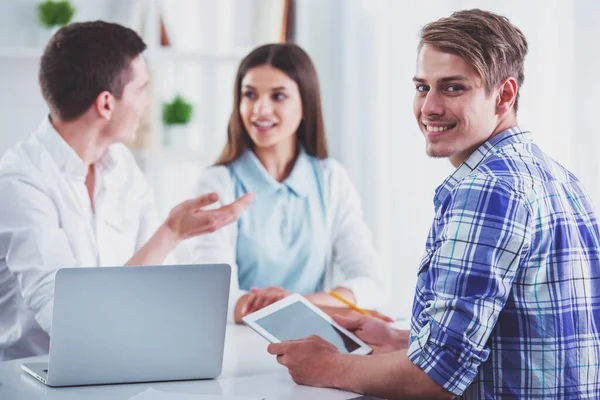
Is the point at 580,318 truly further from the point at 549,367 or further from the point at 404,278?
the point at 404,278

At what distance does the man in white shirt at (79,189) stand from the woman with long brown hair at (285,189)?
0.97 feet

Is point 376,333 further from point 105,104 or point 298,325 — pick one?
point 105,104

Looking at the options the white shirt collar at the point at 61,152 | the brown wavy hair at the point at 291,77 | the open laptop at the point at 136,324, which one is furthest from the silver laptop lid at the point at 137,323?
the brown wavy hair at the point at 291,77

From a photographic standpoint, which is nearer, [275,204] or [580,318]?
[580,318]

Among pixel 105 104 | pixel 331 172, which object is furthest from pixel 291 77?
pixel 105 104

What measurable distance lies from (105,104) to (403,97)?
1.24 metres

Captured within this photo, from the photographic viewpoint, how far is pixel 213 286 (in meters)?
1.46

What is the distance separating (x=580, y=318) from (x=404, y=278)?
1.71 metres

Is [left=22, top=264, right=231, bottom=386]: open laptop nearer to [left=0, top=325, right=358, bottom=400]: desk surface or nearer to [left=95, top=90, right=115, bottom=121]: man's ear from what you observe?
[left=0, top=325, right=358, bottom=400]: desk surface

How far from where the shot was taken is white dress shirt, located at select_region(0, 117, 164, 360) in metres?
1.89

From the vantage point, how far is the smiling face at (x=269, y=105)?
2.60 metres

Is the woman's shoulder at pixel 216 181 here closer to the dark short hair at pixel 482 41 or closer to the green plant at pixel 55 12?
the green plant at pixel 55 12

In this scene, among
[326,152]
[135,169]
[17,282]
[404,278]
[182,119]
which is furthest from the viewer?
[182,119]

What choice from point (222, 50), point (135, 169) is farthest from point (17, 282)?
point (222, 50)
